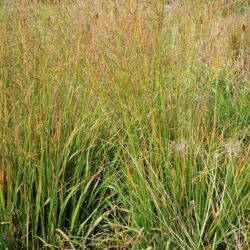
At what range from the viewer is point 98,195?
192 cm

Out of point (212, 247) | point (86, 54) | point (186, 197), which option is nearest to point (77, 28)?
point (86, 54)

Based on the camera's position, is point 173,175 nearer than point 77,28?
Yes

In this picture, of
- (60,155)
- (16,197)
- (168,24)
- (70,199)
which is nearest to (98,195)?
(70,199)

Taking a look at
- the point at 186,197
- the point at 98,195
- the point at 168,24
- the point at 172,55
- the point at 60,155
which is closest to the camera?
the point at 186,197

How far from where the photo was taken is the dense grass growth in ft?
5.16

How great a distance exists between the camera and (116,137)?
205cm

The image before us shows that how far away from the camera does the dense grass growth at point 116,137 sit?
1.57 m

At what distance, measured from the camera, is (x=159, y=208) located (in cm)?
155

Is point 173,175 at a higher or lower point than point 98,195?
higher

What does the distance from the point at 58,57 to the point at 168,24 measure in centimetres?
64

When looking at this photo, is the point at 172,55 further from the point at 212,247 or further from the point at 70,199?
the point at 212,247

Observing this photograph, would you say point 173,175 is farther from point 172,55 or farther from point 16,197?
point 172,55

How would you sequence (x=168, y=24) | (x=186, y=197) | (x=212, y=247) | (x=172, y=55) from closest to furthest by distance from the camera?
(x=212, y=247) → (x=186, y=197) → (x=172, y=55) → (x=168, y=24)

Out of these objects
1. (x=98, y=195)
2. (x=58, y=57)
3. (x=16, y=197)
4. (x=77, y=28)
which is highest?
(x=77, y=28)
